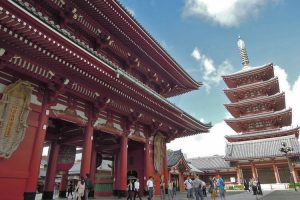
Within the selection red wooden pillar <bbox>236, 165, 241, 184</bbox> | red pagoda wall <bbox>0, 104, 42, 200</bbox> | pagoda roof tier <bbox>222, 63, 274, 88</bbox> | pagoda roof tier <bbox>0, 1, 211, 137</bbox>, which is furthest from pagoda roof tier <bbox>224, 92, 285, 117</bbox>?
red pagoda wall <bbox>0, 104, 42, 200</bbox>

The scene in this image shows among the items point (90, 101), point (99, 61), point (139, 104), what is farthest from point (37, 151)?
point (139, 104)

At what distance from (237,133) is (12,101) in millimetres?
41115

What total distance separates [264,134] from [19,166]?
37.9 metres

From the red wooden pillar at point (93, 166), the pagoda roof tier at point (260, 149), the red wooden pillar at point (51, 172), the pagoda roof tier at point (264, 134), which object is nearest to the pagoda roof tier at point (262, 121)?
the pagoda roof tier at point (264, 134)

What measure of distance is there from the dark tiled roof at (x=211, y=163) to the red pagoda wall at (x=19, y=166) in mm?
36541

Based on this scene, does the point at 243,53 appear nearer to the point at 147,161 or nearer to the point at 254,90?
the point at 254,90

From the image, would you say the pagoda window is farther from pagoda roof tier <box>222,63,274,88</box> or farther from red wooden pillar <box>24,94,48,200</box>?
red wooden pillar <box>24,94,48,200</box>

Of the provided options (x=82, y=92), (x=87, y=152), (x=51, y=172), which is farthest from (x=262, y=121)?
(x=82, y=92)

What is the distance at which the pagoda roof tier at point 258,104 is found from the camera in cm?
3844

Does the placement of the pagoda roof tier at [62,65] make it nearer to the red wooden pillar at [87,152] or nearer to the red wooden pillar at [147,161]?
the red wooden pillar at [87,152]

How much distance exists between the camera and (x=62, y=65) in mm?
9320

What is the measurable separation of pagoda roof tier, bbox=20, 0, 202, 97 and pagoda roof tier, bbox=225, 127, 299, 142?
24.6 meters

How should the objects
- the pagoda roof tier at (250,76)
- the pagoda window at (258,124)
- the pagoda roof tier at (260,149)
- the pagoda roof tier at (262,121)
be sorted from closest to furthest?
the pagoda roof tier at (260,149) → the pagoda roof tier at (262,121) → the pagoda window at (258,124) → the pagoda roof tier at (250,76)

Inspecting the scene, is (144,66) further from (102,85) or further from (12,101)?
(12,101)
